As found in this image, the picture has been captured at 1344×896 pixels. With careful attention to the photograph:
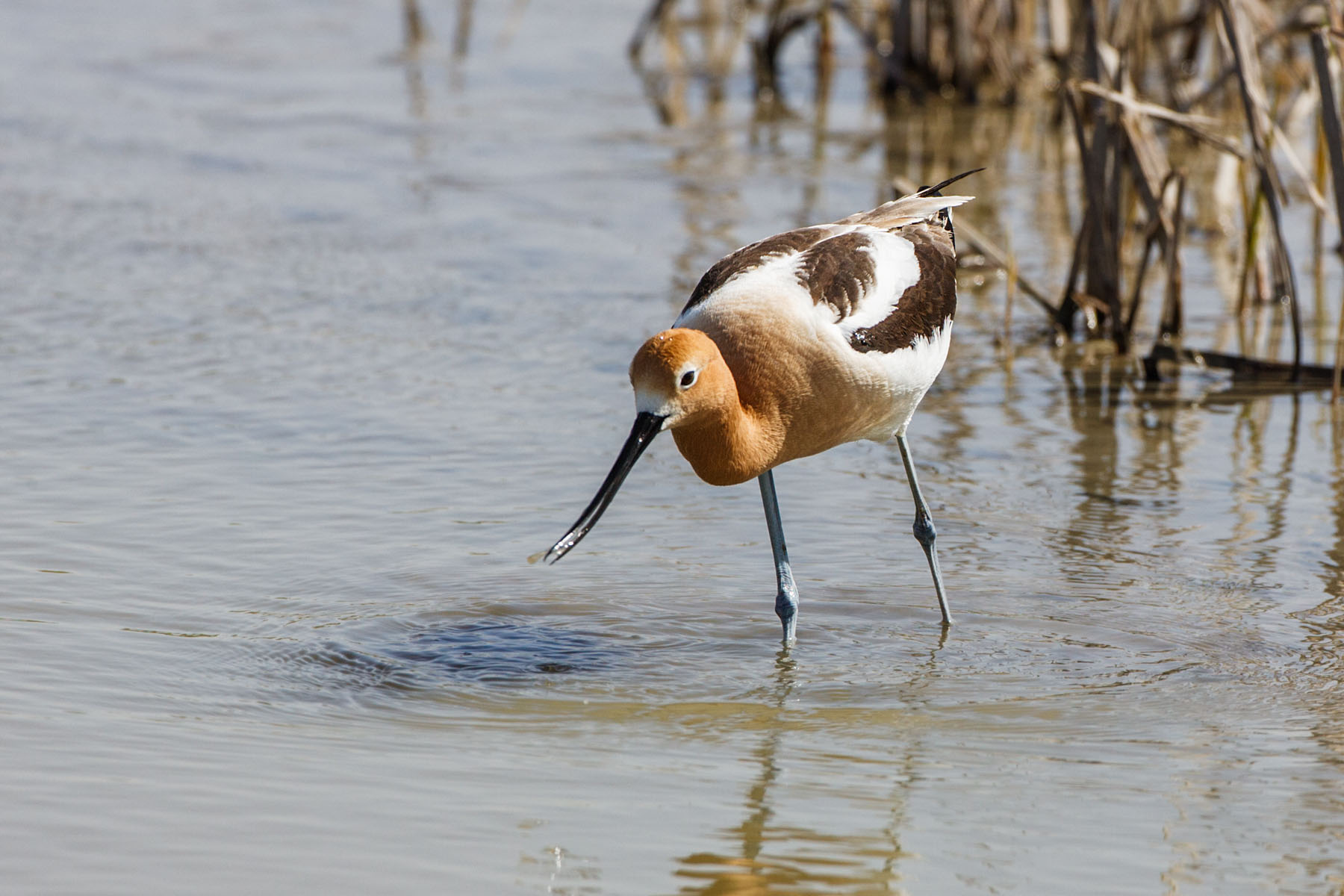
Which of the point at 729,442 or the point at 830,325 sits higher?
the point at 830,325

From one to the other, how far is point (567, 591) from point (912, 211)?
1.69 meters

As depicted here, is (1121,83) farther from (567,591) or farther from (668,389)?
(668,389)

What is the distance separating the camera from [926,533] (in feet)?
18.4

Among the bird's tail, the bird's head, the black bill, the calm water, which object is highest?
the bird's tail

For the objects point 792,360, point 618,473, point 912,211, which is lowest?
point 618,473

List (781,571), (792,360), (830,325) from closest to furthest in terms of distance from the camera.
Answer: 1. (792,360)
2. (830,325)
3. (781,571)

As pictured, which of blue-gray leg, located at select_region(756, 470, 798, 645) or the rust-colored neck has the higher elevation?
the rust-colored neck

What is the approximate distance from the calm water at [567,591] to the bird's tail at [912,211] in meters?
1.12

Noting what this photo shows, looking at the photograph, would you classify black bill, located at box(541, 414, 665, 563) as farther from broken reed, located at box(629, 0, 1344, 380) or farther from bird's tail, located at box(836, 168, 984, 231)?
A: broken reed, located at box(629, 0, 1344, 380)

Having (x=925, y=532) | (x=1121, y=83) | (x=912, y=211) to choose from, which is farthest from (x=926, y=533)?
(x=1121, y=83)

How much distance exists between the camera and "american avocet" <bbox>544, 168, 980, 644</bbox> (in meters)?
4.46

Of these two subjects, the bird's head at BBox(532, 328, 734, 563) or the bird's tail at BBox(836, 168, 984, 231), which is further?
the bird's tail at BBox(836, 168, 984, 231)

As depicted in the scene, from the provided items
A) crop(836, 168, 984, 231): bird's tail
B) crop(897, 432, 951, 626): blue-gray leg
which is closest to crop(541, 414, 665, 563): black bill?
crop(897, 432, 951, 626): blue-gray leg

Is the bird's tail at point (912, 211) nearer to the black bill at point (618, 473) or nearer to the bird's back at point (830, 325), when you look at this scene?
the bird's back at point (830, 325)
